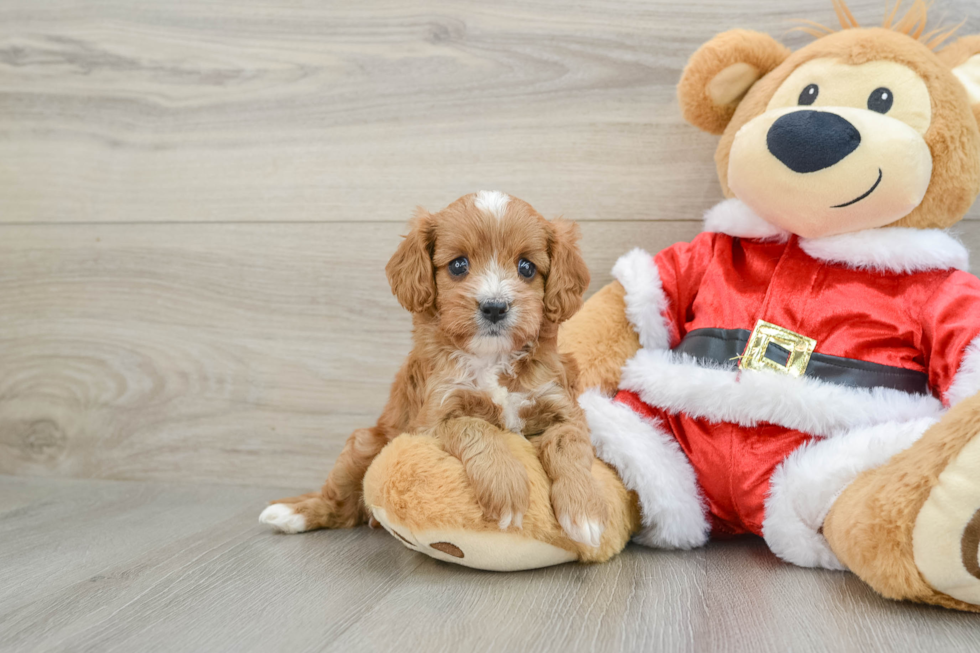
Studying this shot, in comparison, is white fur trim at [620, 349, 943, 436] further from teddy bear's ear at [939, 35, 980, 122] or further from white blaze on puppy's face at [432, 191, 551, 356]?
teddy bear's ear at [939, 35, 980, 122]

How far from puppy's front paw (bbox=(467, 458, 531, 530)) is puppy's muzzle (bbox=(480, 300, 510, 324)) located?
0.21 m

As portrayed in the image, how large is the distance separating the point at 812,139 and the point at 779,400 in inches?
17.2

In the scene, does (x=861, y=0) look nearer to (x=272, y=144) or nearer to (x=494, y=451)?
(x=494, y=451)

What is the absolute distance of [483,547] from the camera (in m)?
1.15

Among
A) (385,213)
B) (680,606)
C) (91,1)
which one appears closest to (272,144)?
(385,213)

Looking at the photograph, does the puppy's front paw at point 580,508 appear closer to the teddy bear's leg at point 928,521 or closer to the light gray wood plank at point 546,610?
the light gray wood plank at point 546,610

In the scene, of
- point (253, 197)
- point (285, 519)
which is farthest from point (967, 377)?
point (253, 197)

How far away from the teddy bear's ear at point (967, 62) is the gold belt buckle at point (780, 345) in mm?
497

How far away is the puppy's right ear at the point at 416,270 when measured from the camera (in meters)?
1.22

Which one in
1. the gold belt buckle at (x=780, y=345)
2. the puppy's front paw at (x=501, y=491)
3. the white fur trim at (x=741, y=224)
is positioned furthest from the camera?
the white fur trim at (x=741, y=224)

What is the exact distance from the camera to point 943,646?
91 cm

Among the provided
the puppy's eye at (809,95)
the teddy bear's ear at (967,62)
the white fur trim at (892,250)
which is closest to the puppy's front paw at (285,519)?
the white fur trim at (892,250)

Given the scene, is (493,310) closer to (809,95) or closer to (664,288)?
(664,288)

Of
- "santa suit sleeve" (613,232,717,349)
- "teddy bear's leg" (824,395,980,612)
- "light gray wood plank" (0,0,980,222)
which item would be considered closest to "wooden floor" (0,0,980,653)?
"light gray wood plank" (0,0,980,222)
